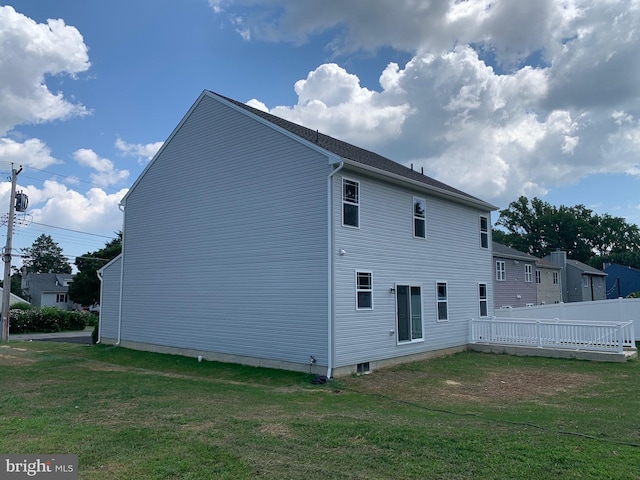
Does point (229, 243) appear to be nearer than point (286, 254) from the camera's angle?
No

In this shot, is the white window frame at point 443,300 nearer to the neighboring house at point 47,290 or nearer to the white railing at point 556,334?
the white railing at point 556,334

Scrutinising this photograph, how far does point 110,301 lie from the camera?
18.0 metres

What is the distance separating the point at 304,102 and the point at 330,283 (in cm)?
1028

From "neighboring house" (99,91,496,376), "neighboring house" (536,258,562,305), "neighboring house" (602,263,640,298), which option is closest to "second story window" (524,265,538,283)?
"neighboring house" (536,258,562,305)

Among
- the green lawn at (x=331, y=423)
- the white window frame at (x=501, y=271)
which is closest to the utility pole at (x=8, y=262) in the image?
the green lawn at (x=331, y=423)

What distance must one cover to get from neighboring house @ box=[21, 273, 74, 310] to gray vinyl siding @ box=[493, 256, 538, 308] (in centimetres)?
5297

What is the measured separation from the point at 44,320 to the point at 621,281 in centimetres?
5280

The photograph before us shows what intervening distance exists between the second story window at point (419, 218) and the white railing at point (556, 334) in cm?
429

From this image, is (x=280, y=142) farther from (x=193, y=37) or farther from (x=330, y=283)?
(x=193, y=37)

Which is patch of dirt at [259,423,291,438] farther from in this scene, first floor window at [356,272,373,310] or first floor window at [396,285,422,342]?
first floor window at [396,285,422,342]

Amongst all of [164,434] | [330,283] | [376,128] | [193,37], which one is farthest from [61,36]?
[164,434]

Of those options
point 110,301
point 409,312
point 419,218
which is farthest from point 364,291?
point 110,301

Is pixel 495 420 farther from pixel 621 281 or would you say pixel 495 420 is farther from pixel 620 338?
pixel 621 281

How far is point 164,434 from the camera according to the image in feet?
18.3
